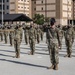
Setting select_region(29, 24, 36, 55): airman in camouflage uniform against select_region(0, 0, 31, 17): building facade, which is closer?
select_region(29, 24, 36, 55): airman in camouflage uniform

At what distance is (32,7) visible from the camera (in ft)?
350

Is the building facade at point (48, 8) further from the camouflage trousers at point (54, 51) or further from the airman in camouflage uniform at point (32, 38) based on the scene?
the camouflage trousers at point (54, 51)

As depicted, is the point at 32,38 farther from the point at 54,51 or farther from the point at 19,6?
the point at 19,6

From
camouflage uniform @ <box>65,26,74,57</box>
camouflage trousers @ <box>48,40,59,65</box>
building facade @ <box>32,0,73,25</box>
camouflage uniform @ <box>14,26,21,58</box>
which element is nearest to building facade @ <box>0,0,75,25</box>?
building facade @ <box>32,0,73,25</box>

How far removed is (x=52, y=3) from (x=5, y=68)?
89357 millimetres

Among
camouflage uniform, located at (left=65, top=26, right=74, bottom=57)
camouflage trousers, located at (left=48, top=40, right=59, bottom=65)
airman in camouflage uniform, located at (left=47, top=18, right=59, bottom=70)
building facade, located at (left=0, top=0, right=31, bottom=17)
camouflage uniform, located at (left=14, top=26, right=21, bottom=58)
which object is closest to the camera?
airman in camouflage uniform, located at (left=47, top=18, right=59, bottom=70)

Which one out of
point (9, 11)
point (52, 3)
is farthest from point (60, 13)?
point (9, 11)

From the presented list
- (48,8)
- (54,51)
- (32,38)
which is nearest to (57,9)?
(48,8)

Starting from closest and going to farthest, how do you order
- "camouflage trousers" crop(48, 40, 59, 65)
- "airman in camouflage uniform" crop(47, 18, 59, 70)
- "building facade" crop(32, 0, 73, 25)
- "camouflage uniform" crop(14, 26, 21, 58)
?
"airman in camouflage uniform" crop(47, 18, 59, 70) < "camouflage trousers" crop(48, 40, 59, 65) < "camouflage uniform" crop(14, 26, 21, 58) < "building facade" crop(32, 0, 73, 25)

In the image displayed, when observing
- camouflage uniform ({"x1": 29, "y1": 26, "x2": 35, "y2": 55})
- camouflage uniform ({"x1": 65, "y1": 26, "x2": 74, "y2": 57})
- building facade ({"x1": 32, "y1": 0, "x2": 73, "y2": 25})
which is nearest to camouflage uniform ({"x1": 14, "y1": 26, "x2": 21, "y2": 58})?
camouflage uniform ({"x1": 29, "y1": 26, "x2": 35, "y2": 55})

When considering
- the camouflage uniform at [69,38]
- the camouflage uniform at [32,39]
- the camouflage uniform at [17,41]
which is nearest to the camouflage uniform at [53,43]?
the camouflage uniform at [17,41]

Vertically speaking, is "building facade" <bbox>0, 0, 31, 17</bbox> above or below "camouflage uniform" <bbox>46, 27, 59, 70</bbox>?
above

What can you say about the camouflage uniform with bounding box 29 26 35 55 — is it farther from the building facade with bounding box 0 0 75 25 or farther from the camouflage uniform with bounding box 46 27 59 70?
the building facade with bounding box 0 0 75 25

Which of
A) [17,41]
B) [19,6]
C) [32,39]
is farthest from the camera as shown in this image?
[19,6]
